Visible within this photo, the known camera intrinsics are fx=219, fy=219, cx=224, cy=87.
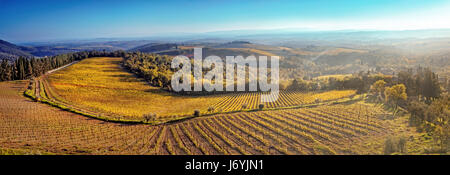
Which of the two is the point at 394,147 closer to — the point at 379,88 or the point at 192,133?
the point at 192,133

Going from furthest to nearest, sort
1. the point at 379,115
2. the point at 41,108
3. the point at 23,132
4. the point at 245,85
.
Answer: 1. the point at 245,85
2. the point at 379,115
3. the point at 41,108
4. the point at 23,132

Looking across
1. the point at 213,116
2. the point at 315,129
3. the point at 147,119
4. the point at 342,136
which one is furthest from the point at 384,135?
the point at 147,119

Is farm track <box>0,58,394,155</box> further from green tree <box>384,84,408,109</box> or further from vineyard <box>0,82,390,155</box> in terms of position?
green tree <box>384,84,408,109</box>

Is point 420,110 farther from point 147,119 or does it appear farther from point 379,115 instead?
point 147,119

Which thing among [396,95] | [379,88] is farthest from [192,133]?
[379,88]

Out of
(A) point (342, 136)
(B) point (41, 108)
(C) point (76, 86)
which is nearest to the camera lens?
(A) point (342, 136)
